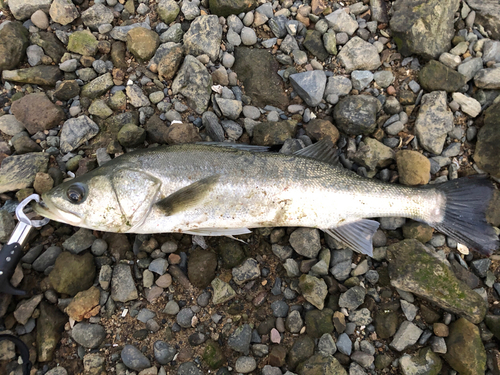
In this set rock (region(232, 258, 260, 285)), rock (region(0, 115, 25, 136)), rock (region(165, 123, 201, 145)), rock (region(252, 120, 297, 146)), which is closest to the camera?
rock (region(232, 258, 260, 285))

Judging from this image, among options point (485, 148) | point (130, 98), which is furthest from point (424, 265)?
point (130, 98)

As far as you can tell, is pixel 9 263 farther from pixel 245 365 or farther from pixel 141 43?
pixel 141 43

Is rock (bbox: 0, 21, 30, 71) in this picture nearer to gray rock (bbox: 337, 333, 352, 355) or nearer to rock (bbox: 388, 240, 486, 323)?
gray rock (bbox: 337, 333, 352, 355)

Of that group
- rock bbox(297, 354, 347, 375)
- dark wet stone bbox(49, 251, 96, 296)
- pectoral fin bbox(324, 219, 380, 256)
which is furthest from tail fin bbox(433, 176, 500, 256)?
dark wet stone bbox(49, 251, 96, 296)

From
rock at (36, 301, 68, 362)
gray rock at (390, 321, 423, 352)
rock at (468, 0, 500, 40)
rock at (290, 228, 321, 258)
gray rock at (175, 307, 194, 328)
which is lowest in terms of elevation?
gray rock at (390, 321, 423, 352)

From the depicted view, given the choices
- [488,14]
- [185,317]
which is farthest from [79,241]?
[488,14]

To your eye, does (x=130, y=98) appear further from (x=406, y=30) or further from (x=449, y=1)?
(x=449, y=1)
